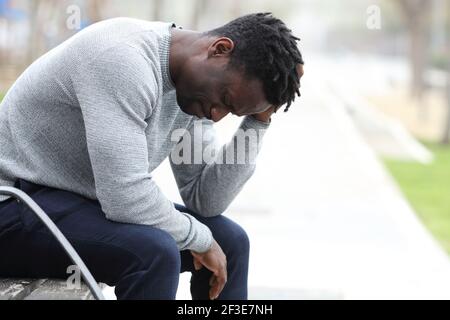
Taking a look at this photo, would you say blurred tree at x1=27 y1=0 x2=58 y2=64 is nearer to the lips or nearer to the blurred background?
the blurred background

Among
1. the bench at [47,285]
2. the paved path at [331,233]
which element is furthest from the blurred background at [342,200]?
the bench at [47,285]

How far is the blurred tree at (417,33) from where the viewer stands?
74.4 ft

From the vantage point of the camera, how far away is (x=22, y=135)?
2.51 metres

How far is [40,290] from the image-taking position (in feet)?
7.89

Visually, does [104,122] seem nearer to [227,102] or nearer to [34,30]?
[227,102]

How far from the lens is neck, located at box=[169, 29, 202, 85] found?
2.52 m

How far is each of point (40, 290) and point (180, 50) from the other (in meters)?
0.75

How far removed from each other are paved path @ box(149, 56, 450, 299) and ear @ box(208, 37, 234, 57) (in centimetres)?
97

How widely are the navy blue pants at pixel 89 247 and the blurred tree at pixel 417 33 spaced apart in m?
21.0

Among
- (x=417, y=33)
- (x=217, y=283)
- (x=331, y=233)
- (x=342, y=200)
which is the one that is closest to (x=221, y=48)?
(x=217, y=283)
